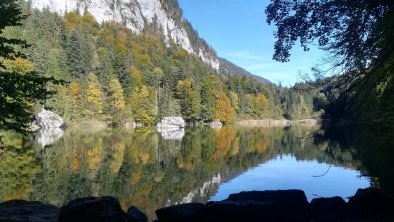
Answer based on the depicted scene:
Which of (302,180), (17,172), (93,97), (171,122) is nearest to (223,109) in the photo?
(171,122)

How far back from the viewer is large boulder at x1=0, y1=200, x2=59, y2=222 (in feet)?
32.9

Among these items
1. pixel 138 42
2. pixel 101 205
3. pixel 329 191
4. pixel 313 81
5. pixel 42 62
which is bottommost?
pixel 329 191

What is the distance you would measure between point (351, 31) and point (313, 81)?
1.69 metres

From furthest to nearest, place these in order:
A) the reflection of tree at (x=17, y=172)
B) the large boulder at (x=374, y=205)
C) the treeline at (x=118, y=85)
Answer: the treeline at (x=118, y=85)
the reflection of tree at (x=17, y=172)
the large boulder at (x=374, y=205)

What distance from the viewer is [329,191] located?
21.1 m

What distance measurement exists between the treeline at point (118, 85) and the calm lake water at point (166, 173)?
1489 inches

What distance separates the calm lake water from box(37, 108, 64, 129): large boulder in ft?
112

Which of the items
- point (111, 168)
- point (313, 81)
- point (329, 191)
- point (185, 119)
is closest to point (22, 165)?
point (111, 168)

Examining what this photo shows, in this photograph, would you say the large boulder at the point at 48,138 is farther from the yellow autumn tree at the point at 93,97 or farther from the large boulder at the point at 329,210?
the large boulder at the point at 329,210

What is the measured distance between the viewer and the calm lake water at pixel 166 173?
2086cm

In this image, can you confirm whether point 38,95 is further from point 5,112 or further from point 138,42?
point 138,42

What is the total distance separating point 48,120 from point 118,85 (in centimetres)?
2356

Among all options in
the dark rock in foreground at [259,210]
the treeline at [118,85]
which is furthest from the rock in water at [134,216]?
the treeline at [118,85]

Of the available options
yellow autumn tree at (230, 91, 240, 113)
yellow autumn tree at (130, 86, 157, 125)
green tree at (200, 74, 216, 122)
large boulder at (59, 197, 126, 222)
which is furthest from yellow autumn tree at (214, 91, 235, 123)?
large boulder at (59, 197, 126, 222)
